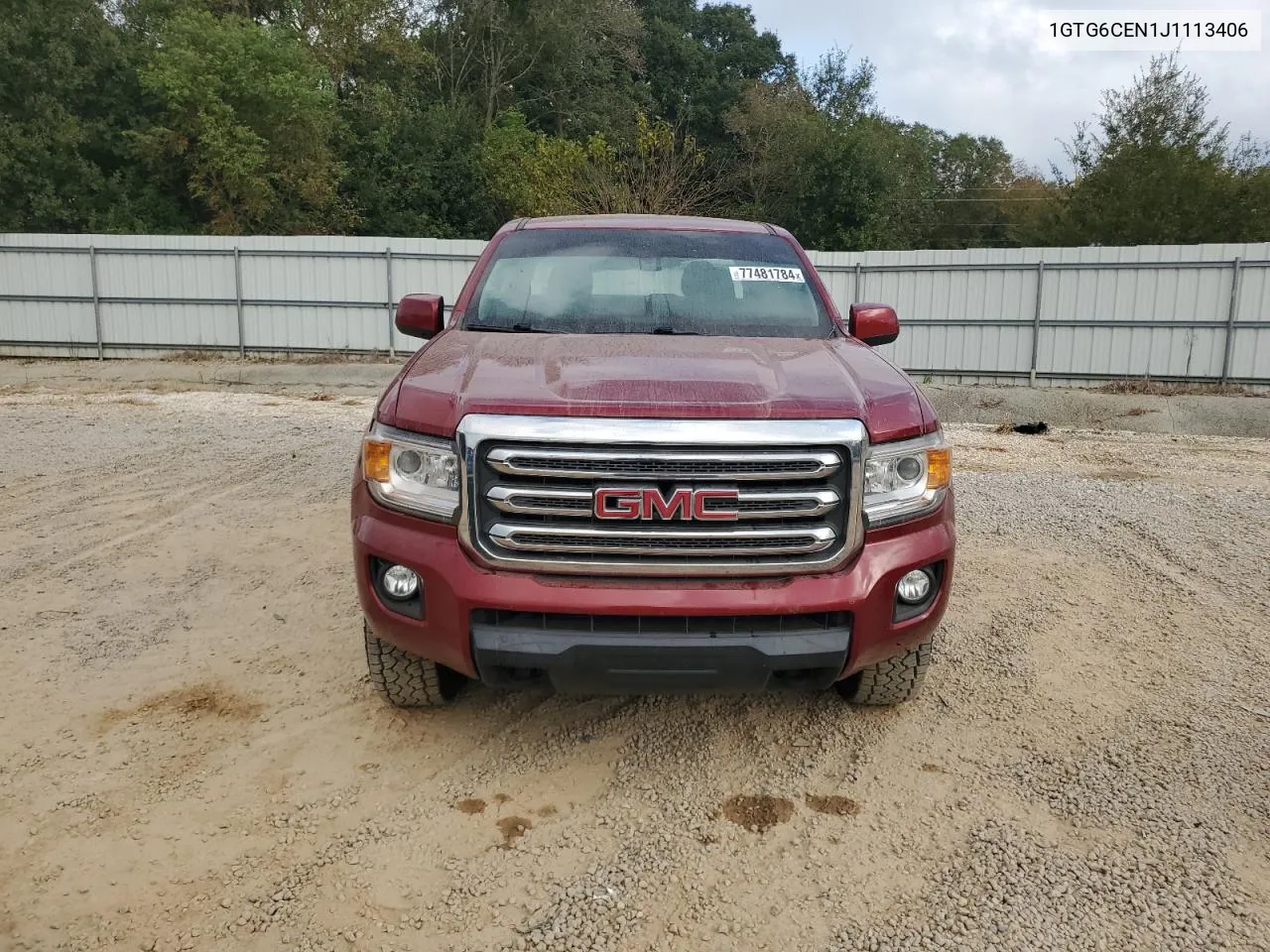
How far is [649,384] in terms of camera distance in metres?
2.86

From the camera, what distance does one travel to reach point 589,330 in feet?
12.2

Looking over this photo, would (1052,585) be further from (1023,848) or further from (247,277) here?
(247,277)

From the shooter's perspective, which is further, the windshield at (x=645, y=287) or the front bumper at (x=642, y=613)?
the windshield at (x=645, y=287)

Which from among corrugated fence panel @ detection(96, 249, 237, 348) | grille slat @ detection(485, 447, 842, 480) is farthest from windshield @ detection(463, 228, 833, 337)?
corrugated fence panel @ detection(96, 249, 237, 348)

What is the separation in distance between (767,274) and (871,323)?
1.70 feet

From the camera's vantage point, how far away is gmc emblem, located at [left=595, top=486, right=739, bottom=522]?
2697 millimetres

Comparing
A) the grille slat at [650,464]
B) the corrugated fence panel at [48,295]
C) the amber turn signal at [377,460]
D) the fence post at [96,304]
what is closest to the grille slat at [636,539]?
the grille slat at [650,464]

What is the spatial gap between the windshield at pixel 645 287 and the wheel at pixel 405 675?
1354 millimetres

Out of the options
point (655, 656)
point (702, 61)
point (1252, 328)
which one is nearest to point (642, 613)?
point (655, 656)

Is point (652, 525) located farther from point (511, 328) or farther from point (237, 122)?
point (237, 122)

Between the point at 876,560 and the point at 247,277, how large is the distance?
56.1 feet

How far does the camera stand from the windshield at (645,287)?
385 cm

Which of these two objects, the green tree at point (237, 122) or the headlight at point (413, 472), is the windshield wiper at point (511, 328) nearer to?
the headlight at point (413, 472)

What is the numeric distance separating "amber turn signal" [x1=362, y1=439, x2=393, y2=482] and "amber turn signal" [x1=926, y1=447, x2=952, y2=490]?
5.46 feet
